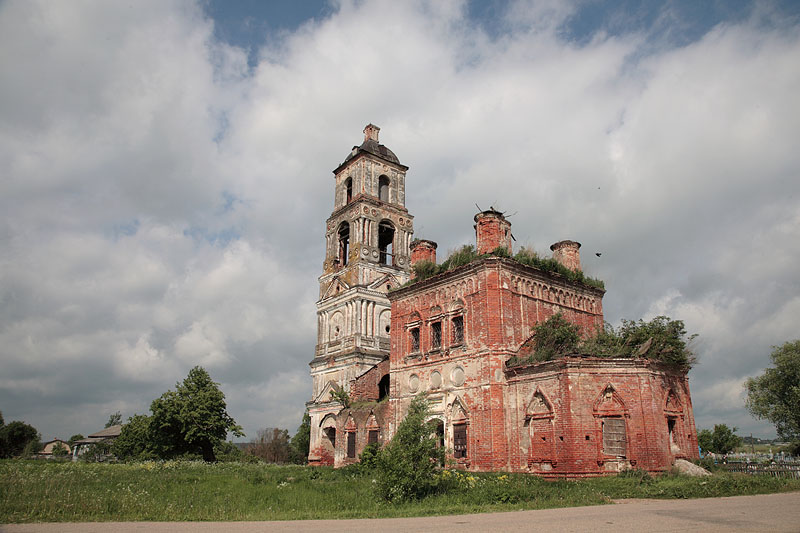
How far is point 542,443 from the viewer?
19875 mm

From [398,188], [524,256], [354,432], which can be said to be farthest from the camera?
[398,188]

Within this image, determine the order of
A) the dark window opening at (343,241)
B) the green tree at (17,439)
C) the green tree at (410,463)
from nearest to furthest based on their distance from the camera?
1. the green tree at (410,463)
2. the dark window opening at (343,241)
3. the green tree at (17,439)

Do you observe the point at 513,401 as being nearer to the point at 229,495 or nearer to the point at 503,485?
the point at 503,485

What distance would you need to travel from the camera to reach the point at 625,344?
818 inches

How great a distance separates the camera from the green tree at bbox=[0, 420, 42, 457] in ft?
211

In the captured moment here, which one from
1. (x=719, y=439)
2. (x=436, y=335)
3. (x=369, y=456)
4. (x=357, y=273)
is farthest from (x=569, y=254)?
(x=719, y=439)

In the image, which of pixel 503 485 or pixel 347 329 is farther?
pixel 347 329

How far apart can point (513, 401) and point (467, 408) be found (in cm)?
204

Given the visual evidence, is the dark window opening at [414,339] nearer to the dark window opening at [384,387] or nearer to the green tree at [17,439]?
the dark window opening at [384,387]

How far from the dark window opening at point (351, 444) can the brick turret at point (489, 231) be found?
42.4 feet

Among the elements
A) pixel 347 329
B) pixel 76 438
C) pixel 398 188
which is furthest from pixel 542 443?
pixel 76 438

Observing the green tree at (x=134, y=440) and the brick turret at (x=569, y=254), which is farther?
the green tree at (x=134, y=440)

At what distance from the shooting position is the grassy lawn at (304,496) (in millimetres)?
13336

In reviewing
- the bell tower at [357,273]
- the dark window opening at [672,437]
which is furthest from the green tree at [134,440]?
the dark window opening at [672,437]
